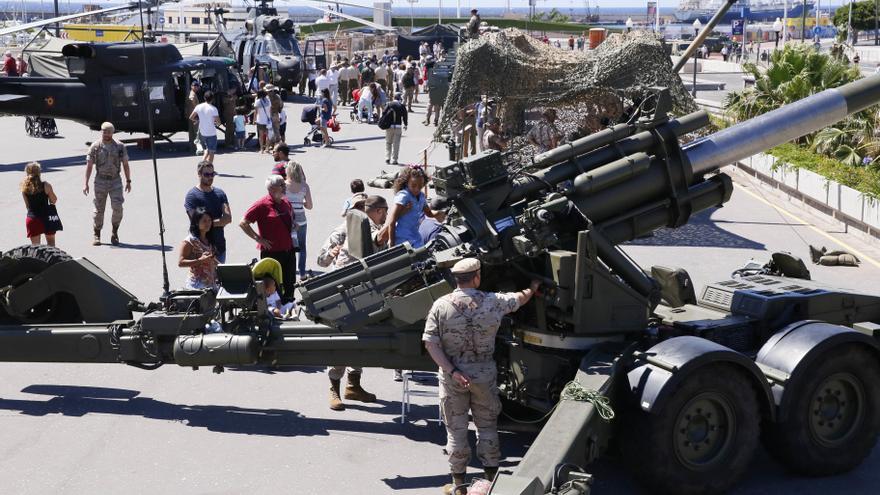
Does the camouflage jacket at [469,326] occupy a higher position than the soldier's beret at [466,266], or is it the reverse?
the soldier's beret at [466,266]

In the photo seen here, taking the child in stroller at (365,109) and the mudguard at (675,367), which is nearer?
the mudguard at (675,367)

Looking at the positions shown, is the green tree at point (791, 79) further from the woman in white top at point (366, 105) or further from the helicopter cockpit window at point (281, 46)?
the helicopter cockpit window at point (281, 46)

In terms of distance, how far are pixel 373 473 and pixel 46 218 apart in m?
7.22

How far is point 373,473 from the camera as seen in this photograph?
777 cm

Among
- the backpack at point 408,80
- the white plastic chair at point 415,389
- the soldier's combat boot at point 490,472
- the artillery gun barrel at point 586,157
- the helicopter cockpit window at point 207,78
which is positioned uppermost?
the artillery gun barrel at point 586,157

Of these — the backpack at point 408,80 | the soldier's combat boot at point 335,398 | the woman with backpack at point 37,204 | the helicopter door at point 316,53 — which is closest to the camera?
the soldier's combat boot at point 335,398

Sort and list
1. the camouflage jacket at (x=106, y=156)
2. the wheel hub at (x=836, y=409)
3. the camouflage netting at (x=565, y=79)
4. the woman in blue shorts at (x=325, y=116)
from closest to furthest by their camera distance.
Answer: the wheel hub at (x=836, y=409), the camouflage jacket at (x=106, y=156), the camouflage netting at (x=565, y=79), the woman in blue shorts at (x=325, y=116)

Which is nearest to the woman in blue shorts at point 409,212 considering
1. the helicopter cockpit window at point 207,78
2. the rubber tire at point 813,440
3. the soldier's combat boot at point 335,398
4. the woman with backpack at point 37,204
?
the soldier's combat boot at point 335,398

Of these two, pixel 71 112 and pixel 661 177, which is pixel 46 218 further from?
pixel 71 112

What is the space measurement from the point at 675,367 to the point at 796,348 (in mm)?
1076

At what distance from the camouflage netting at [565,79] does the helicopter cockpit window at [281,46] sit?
22880mm

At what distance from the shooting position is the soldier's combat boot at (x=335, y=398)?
903cm

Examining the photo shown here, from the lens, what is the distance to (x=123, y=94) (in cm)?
2492

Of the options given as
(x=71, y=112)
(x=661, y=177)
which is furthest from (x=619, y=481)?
(x=71, y=112)
